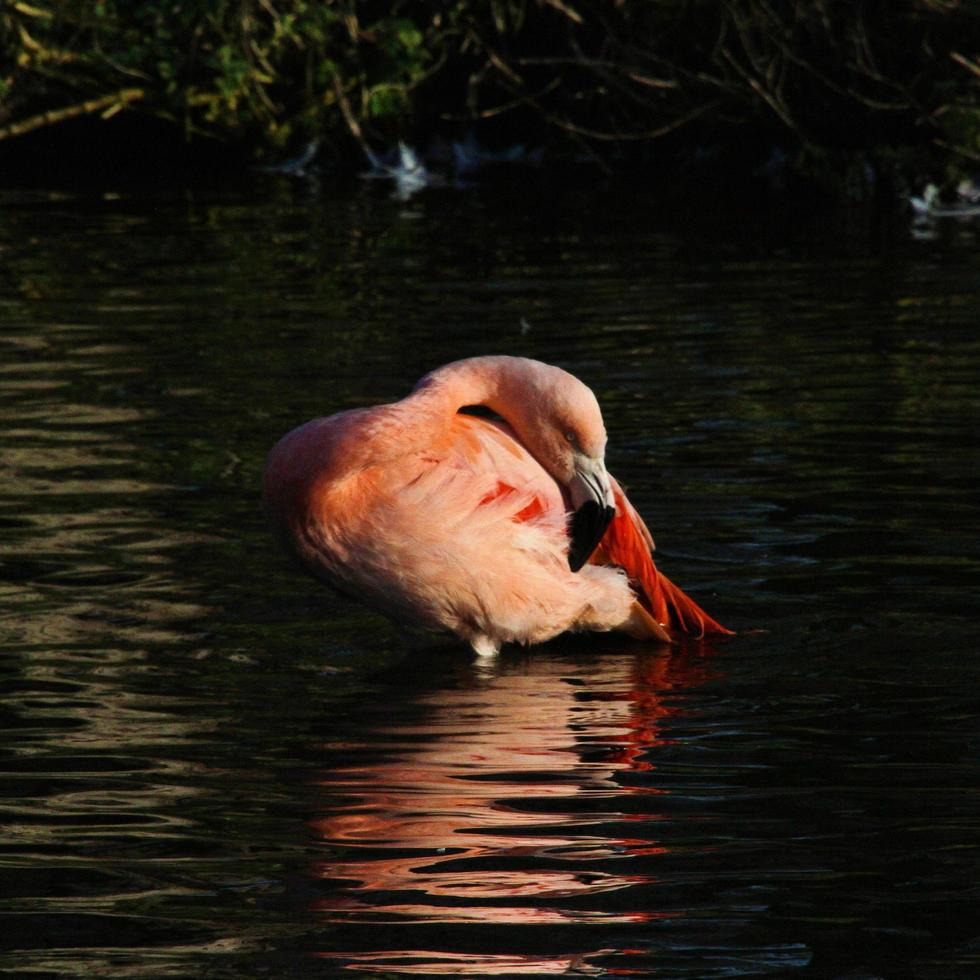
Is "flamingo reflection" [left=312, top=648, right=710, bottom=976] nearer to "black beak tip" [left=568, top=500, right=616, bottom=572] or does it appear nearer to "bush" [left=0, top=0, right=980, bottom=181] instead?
"black beak tip" [left=568, top=500, right=616, bottom=572]

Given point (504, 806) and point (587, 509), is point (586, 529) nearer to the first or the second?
point (587, 509)

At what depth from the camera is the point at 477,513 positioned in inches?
196

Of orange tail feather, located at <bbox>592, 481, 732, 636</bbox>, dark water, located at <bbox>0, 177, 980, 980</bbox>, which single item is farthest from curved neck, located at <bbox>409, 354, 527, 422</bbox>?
dark water, located at <bbox>0, 177, 980, 980</bbox>

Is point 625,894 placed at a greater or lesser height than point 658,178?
lesser

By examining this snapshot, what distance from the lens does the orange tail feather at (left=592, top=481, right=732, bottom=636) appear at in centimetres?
538

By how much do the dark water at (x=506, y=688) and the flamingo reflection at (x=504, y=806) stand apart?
0.4 inches

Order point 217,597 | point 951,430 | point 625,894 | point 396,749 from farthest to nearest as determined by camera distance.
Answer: point 951,430
point 217,597
point 396,749
point 625,894

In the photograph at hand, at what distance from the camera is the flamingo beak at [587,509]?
514cm

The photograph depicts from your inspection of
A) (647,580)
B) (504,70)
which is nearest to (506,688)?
(647,580)

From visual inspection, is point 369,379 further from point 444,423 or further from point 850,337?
point 444,423

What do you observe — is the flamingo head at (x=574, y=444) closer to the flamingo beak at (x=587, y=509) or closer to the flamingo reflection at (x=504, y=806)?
the flamingo beak at (x=587, y=509)

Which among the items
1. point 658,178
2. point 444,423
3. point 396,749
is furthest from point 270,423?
point 658,178

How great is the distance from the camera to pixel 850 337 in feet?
31.0

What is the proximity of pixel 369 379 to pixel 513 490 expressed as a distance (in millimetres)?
3644
